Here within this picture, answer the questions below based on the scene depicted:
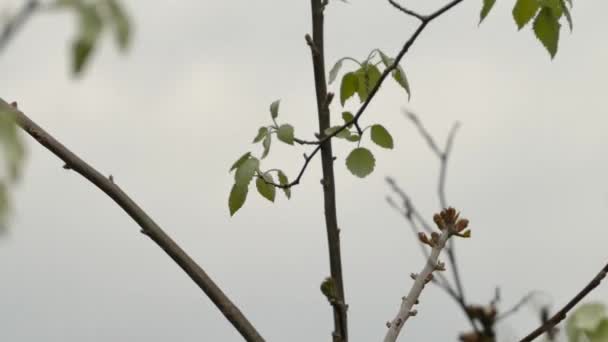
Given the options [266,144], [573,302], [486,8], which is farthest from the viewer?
[266,144]

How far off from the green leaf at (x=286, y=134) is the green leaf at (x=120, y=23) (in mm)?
2039

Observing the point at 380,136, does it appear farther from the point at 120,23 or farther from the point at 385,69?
the point at 120,23

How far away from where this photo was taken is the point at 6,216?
1.63 meters

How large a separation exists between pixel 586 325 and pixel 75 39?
1111 mm

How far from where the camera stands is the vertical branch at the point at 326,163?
11.6ft

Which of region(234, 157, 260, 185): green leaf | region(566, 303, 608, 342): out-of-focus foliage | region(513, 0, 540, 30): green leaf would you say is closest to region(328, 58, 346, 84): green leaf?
region(234, 157, 260, 185): green leaf

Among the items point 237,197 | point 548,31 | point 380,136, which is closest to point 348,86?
point 380,136

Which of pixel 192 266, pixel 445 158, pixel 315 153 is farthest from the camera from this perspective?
pixel 315 153

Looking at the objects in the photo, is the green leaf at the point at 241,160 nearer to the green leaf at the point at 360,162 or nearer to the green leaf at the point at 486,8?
the green leaf at the point at 360,162

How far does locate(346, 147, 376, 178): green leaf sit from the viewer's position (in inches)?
150

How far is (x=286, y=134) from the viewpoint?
3777mm

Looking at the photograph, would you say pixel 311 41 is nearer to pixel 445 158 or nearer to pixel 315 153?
pixel 315 153

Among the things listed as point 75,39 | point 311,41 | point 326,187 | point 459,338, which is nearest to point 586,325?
point 459,338

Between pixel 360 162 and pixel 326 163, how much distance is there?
0.65ft
